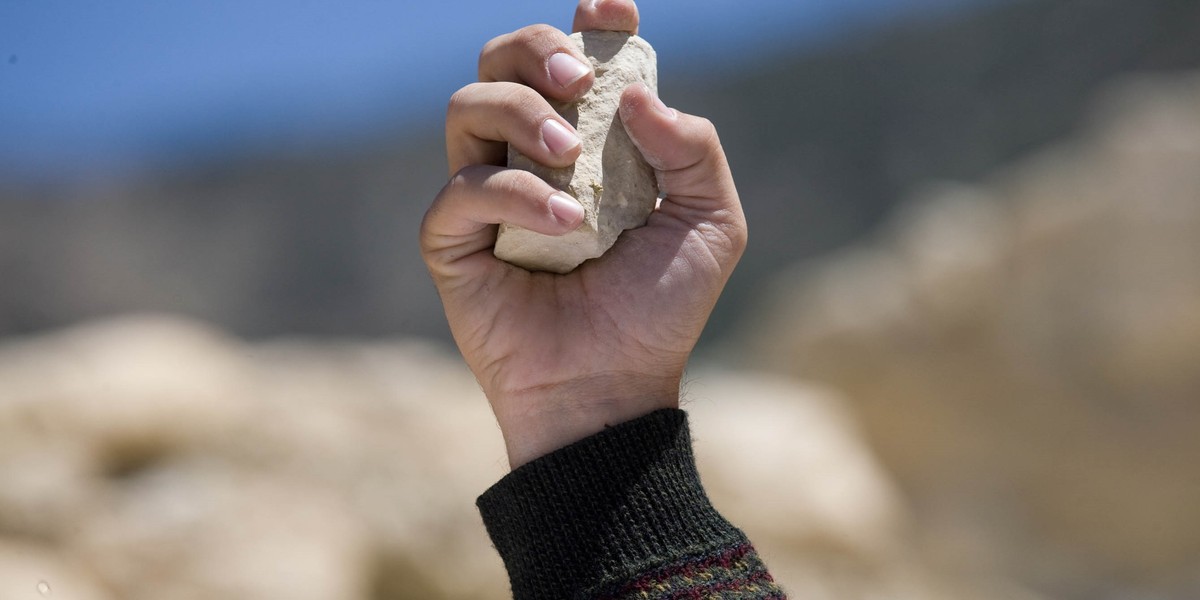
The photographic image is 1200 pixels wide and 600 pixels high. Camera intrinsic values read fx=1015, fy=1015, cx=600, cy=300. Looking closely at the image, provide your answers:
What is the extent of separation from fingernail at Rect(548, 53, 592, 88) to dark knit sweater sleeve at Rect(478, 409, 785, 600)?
0.53 metres

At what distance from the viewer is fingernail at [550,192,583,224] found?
55.7 inches

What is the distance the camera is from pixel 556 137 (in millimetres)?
1447

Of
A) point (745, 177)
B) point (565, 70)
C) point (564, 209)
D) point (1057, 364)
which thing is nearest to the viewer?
point (564, 209)

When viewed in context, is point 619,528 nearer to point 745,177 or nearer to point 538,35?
point 538,35

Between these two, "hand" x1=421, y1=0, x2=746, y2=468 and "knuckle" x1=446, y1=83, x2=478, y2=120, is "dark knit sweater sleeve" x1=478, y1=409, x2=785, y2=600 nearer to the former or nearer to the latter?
"hand" x1=421, y1=0, x2=746, y2=468

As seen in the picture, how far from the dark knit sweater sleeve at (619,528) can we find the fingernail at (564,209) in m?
0.34

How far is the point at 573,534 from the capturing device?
1.49 meters

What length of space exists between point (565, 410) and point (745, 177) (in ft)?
44.5

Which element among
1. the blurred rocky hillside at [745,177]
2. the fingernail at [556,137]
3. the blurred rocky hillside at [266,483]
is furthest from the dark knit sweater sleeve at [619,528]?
the blurred rocky hillside at [745,177]

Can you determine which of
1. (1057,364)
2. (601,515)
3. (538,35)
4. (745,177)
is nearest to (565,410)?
(601,515)

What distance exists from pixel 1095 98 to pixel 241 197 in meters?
11.7

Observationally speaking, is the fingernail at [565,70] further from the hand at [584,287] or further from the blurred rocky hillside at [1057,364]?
the blurred rocky hillside at [1057,364]

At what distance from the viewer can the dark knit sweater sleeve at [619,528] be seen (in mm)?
1444

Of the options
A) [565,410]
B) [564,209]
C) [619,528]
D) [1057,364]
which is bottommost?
[619,528]
